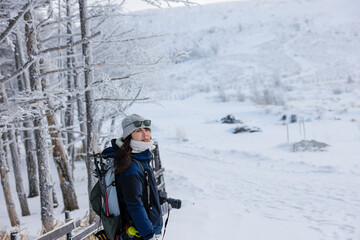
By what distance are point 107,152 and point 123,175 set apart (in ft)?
1.06

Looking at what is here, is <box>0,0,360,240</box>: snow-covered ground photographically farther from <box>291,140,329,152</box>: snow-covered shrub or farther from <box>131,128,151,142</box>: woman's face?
<box>131,128,151,142</box>: woman's face

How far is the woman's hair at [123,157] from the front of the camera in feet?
8.05

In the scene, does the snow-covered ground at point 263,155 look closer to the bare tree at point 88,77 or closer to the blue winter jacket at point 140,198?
the bare tree at point 88,77

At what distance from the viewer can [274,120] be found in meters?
20.8

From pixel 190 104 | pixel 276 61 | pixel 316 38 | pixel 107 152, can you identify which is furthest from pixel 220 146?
pixel 316 38

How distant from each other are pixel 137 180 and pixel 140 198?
13cm

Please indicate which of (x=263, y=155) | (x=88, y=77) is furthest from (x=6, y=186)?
(x=263, y=155)

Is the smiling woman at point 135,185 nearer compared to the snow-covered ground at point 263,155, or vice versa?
the smiling woman at point 135,185

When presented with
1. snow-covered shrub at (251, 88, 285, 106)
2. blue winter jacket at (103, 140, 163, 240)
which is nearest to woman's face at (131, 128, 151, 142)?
blue winter jacket at (103, 140, 163, 240)

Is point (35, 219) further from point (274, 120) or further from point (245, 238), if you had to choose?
point (274, 120)

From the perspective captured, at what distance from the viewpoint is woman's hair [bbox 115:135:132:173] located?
2.45 metres

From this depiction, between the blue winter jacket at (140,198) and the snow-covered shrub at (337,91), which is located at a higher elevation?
the snow-covered shrub at (337,91)

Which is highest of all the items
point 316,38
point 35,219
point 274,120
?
point 316,38

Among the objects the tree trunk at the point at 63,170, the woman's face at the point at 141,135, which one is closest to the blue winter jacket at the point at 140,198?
the woman's face at the point at 141,135
